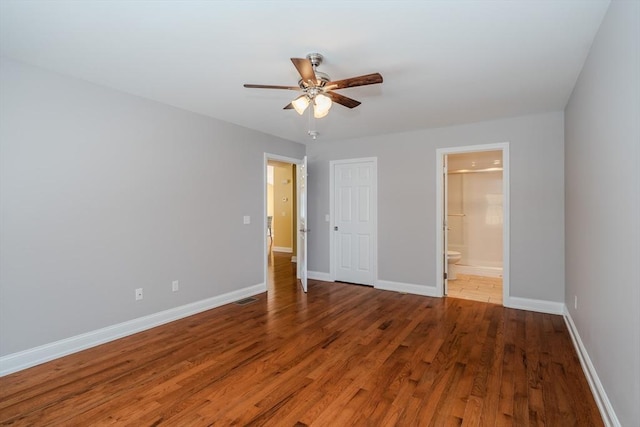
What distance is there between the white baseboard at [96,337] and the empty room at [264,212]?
0.8 inches

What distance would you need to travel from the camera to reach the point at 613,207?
1.84 metres

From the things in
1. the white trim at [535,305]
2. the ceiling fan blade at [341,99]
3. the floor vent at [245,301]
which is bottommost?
the floor vent at [245,301]

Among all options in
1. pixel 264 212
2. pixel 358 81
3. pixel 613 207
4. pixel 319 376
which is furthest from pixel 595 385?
pixel 264 212

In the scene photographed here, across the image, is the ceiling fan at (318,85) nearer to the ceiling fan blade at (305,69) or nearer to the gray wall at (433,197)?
the ceiling fan blade at (305,69)

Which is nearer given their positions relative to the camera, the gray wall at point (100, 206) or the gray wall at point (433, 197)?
the gray wall at point (100, 206)

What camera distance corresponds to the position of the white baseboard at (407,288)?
4763 millimetres

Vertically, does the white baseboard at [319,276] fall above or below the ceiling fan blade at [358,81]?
below

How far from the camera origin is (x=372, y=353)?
2.90 metres

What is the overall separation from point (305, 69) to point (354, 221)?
11.8 ft

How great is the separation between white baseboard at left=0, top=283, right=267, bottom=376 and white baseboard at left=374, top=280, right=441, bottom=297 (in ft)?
7.91

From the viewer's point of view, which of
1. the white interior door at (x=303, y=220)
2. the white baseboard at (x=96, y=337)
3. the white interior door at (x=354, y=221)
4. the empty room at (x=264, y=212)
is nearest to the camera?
the empty room at (x=264, y=212)

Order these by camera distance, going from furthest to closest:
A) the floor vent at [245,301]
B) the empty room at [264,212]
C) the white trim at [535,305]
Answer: the floor vent at [245,301], the white trim at [535,305], the empty room at [264,212]

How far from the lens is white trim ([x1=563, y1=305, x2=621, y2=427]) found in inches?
72.9

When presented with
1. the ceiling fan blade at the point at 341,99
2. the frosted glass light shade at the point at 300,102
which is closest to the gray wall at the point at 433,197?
the ceiling fan blade at the point at 341,99
